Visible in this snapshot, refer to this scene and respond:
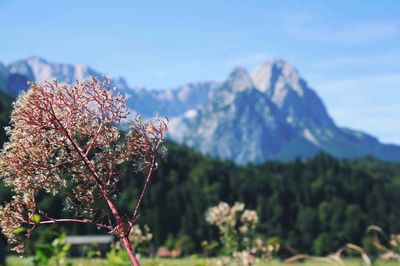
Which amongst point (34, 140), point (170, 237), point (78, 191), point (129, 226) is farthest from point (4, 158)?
point (170, 237)

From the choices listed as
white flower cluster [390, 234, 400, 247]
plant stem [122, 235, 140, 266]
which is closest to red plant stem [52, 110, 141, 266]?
plant stem [122, 235, 140, 266]

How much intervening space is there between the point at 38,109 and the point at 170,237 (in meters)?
196

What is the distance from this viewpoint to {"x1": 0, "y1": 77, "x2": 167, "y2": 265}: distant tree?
8.72 ft

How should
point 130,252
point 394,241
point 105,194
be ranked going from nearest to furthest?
point 130,252
point 105,194
point 394,241

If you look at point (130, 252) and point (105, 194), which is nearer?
point (130, 252)

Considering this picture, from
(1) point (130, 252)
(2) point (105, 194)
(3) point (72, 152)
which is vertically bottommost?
(1) point (130, 252)

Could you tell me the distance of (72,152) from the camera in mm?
2738

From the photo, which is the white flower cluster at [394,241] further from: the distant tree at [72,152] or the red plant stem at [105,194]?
the red plant stem at [105,194]

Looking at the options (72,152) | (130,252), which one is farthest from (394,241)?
(130,252)

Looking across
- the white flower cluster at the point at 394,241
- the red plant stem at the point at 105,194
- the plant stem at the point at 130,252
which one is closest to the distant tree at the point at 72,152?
the red plant stem at the point at 105,194

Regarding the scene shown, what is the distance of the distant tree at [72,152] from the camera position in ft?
8.72

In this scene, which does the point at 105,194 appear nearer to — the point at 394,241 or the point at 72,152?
the point at 72,152

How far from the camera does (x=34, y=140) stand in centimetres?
271

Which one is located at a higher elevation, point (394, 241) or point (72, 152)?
point (72, 152)
